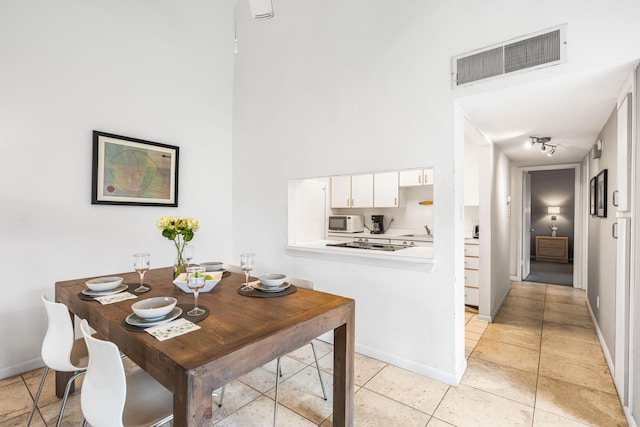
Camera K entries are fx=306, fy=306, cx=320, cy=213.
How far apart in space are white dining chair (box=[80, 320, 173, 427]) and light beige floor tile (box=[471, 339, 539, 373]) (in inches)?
102

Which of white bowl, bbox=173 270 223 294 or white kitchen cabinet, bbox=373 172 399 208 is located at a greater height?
white kitchen cabinet, bbox=373 172 399 208

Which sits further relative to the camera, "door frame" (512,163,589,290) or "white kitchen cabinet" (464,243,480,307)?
"door frame" (512,163,589,290)

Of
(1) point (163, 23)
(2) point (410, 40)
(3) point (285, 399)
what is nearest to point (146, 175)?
(1) point (163, 23)

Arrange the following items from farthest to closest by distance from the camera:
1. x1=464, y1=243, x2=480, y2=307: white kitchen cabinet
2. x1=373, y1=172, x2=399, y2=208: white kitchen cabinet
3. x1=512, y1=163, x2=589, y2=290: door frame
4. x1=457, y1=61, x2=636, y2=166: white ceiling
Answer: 1. x1=512, y1=163, x2=589, y2=290: door frame
2. x1=373, y1=172, x2=399, y2=208: white kitchen cabinet
3. x1=464, y1=243, x2=480, y2=307: white kitchen cabinet
4. x1=457, y1=61, x2=636, y2=166: white ceiling

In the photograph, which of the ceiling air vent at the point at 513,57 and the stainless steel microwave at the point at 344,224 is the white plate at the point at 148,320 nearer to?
the ceiling air vent at the point at 513,57

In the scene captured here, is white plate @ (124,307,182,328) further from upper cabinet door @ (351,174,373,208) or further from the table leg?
upper cabinet door @ (351,174,373,208)

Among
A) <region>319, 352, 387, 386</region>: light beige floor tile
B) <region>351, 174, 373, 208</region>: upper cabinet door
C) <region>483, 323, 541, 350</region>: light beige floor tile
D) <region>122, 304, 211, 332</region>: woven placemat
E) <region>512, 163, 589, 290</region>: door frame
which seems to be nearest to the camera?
<region>122, 304, 211, 332</region>: woven placemat

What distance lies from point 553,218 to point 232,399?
9.37 m

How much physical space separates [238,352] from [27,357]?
8.31 ft

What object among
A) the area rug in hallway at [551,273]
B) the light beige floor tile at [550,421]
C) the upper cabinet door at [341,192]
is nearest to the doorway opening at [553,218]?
the area rug in hallway at [551,273]

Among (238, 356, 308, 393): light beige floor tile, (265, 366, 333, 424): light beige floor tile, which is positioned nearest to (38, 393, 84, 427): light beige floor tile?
(238, 356, 308, 393): light beige floor tile

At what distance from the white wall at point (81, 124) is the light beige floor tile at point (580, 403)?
346 cm

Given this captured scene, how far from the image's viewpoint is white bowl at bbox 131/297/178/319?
4.40 ft

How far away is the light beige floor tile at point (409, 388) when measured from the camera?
81.6 inches
